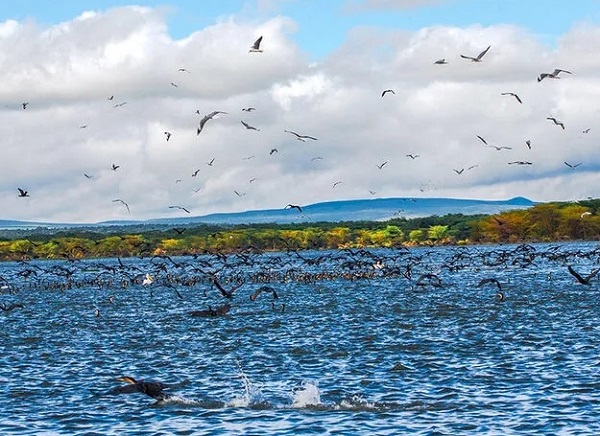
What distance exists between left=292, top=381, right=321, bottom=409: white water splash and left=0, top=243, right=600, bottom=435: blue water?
0.20 feet

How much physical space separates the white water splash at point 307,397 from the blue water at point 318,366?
6cm

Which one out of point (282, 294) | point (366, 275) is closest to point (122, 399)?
point (282, 294)

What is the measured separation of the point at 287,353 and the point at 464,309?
66.0 ft

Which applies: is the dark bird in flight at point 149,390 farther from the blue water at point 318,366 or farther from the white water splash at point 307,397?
the white water splash at point 307,397

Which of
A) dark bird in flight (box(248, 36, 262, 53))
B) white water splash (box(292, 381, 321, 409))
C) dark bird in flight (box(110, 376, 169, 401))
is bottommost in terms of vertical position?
white water splash (box(292, 381, 321, 409))

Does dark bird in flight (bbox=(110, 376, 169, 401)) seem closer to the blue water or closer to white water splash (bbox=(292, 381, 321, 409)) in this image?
the blue water

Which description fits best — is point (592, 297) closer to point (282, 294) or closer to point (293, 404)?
point (282, 294)

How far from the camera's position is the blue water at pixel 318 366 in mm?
26406

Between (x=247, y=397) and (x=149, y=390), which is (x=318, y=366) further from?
(x=149, y=390)

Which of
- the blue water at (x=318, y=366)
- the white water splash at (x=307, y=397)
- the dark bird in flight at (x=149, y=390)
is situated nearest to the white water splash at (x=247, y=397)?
the blue water at (x=318, y=366)

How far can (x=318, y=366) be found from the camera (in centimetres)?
Answer: 3594

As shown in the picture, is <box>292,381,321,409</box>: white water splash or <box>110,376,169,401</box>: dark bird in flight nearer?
<box>292,381,321,409</box>: white water splash

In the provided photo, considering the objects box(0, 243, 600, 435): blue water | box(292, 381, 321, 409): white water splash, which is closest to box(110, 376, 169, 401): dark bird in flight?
box(0, 243, 600, 435): blue water

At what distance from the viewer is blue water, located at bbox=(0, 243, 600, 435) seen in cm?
2641
